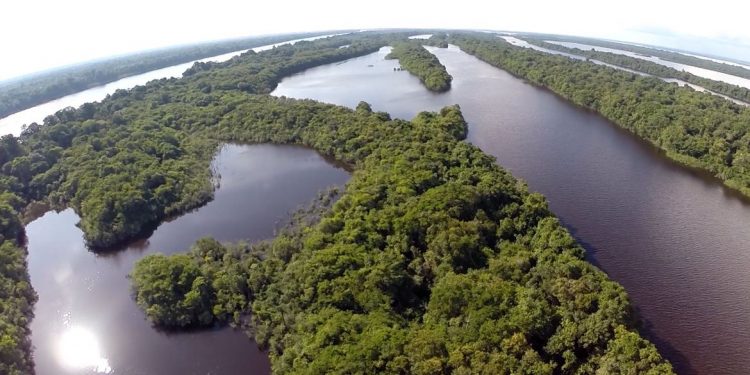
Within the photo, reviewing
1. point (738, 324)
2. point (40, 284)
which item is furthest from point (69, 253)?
point (738, 324)

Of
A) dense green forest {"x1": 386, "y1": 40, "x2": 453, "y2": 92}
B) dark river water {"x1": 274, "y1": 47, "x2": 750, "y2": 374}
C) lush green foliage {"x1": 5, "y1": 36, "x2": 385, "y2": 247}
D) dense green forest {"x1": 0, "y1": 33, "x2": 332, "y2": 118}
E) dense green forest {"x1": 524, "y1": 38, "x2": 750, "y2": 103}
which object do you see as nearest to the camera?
dark river water {"x1": 274, "y1": 47, "x2": 750, "y2": 374}

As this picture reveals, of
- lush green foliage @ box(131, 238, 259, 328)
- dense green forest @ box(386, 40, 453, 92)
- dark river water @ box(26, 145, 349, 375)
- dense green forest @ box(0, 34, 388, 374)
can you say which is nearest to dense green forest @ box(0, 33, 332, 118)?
dense green forest @ box(0, 34, 388, 374)

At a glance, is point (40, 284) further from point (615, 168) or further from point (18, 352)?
point (615, 168)

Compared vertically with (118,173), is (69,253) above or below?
below

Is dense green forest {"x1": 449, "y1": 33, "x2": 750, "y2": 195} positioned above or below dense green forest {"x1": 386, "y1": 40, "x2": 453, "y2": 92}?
below

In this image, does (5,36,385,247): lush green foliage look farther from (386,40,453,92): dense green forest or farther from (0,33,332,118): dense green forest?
(386,40,453,92): dense green forest

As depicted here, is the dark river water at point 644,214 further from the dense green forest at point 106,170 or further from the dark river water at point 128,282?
the dense green forest at point 106,170
